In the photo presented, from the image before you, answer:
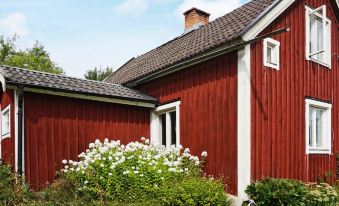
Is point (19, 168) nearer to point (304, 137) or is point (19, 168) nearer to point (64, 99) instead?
point (64, 99)

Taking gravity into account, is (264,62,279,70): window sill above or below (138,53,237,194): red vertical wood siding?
above

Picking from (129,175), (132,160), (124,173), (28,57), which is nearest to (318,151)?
(132,160)

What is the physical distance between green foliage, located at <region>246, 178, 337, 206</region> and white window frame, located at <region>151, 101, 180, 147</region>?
3.52m

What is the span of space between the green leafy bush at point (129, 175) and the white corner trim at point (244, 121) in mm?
672

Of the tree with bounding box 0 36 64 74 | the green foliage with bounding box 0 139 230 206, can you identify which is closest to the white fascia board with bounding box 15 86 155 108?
the green foliage with bounding box 0 139 230 206

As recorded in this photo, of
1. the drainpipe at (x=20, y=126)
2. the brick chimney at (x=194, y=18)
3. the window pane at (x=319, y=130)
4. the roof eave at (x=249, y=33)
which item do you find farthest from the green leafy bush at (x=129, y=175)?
the brick chimney at (x=194, y=18)

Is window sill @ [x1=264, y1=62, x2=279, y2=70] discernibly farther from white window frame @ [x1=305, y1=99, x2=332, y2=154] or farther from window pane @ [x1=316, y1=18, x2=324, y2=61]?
window pane @ [x1=316, y1=18, x2=324, y2=61]

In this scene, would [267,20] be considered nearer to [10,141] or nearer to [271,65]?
[271,65]

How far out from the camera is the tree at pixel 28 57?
48.0 meters

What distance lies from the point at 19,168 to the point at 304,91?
8.35m

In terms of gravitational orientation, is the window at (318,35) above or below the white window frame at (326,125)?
above

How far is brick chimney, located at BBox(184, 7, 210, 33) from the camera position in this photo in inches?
709

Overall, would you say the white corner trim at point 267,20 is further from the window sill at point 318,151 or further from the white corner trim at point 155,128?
the white corner trim at point 155,128

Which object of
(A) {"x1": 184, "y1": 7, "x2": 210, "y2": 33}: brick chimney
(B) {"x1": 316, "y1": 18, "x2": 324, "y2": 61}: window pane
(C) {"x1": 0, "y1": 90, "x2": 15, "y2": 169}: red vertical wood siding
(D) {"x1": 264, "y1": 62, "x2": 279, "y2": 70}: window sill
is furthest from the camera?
(A) {"x1": 184, "y1": 7, "x2": 210, "y2": 33}: brick chimney
